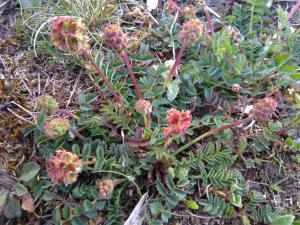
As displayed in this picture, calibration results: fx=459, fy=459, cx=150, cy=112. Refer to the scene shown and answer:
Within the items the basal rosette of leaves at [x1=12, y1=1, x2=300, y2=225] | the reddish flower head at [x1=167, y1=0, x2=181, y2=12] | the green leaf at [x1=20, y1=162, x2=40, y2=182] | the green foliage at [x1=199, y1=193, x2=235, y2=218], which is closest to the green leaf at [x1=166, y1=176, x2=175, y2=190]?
the basal rosette of leaves at [x1=12, y1=1, x2=300, y2=225]

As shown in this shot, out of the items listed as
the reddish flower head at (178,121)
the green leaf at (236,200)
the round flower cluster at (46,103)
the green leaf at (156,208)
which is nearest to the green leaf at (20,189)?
the round flower cluster at (46,103)

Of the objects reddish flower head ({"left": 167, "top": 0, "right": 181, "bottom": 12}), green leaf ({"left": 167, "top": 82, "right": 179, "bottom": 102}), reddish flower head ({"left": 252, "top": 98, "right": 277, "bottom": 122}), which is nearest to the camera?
reddish flower head ({"left": 252, "top": 98, "right": 277, "bottom": 122})

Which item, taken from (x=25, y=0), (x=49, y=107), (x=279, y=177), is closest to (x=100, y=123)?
(x=49, y=107)

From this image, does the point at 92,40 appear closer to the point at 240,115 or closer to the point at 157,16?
the point at 157,16

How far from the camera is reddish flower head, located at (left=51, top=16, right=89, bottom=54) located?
4.93 ft

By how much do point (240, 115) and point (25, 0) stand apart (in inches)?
48.1

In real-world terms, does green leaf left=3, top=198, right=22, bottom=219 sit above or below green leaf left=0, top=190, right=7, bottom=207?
below

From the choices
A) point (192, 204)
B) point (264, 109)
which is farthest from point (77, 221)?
point (264, 109)

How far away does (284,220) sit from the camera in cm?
171

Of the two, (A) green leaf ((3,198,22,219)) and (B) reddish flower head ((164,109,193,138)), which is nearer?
(B) reddish flower head ((164,109,193,138))

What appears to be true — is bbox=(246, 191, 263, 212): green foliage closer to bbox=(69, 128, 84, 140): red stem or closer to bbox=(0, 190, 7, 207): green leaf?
bbox=(69, 128, 84, 140): red stem

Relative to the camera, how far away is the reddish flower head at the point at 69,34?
1.50m

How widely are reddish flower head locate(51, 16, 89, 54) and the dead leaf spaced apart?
23.7 inches

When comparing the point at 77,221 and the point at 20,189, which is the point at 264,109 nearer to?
the point at 77,221
